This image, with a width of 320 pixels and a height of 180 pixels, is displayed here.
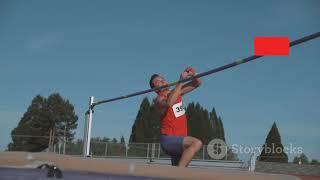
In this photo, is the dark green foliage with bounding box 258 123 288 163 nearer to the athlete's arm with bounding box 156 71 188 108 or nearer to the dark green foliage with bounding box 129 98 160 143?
the dark green foliage with bounding box 129 98 160 143

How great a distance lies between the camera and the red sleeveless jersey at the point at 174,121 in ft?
13.1

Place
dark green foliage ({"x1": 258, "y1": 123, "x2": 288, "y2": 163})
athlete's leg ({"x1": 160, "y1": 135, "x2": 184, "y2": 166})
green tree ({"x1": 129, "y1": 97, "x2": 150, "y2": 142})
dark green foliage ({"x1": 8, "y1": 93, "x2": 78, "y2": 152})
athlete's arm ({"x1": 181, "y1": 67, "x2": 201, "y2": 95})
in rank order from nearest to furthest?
athlete's leg ({"x1": 160, "y1": 135, "x2": 184, "y2": 166}) < athlete's arm ({"x1": 181, "y1": 67, "x2": 201, "y2": 95}) < dark green foliage ({"x1": 258, "y1": 123, "x2": 288, "y2": 163}) < green tree ({"x1": 129, "y1": 97, "x2": 150, "y2": 142}) < dark green foliage ({"x1": 8, "y1": 93, "x2": 78, "y2": 152})

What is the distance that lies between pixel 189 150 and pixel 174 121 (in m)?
0.45

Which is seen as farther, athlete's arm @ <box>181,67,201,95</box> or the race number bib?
athlete's arm @ <box>181,67,201,95</box>

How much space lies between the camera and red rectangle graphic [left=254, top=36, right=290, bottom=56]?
10.3 ft

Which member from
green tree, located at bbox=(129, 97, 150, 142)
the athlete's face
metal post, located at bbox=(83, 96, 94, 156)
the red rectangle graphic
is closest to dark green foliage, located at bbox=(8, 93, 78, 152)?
green tree, located at bbox=(129, 97, 150, 142)

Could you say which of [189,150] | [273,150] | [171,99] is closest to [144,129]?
[273,150]

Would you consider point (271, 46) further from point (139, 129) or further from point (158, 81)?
point (139, 129)

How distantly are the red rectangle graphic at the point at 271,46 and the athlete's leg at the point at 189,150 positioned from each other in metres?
0.78

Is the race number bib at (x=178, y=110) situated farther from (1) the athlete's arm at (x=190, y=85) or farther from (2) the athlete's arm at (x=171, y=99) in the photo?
(1) the athlete's arm at (x=190, y=85)

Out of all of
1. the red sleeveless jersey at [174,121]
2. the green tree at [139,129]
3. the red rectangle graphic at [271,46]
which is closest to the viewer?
the red rectangle graphic at [271,46]

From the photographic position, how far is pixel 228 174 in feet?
6.68

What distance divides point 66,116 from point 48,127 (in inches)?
235

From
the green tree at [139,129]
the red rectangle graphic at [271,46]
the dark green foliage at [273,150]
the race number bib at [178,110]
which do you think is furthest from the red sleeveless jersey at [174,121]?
the green tree at [139,129]
